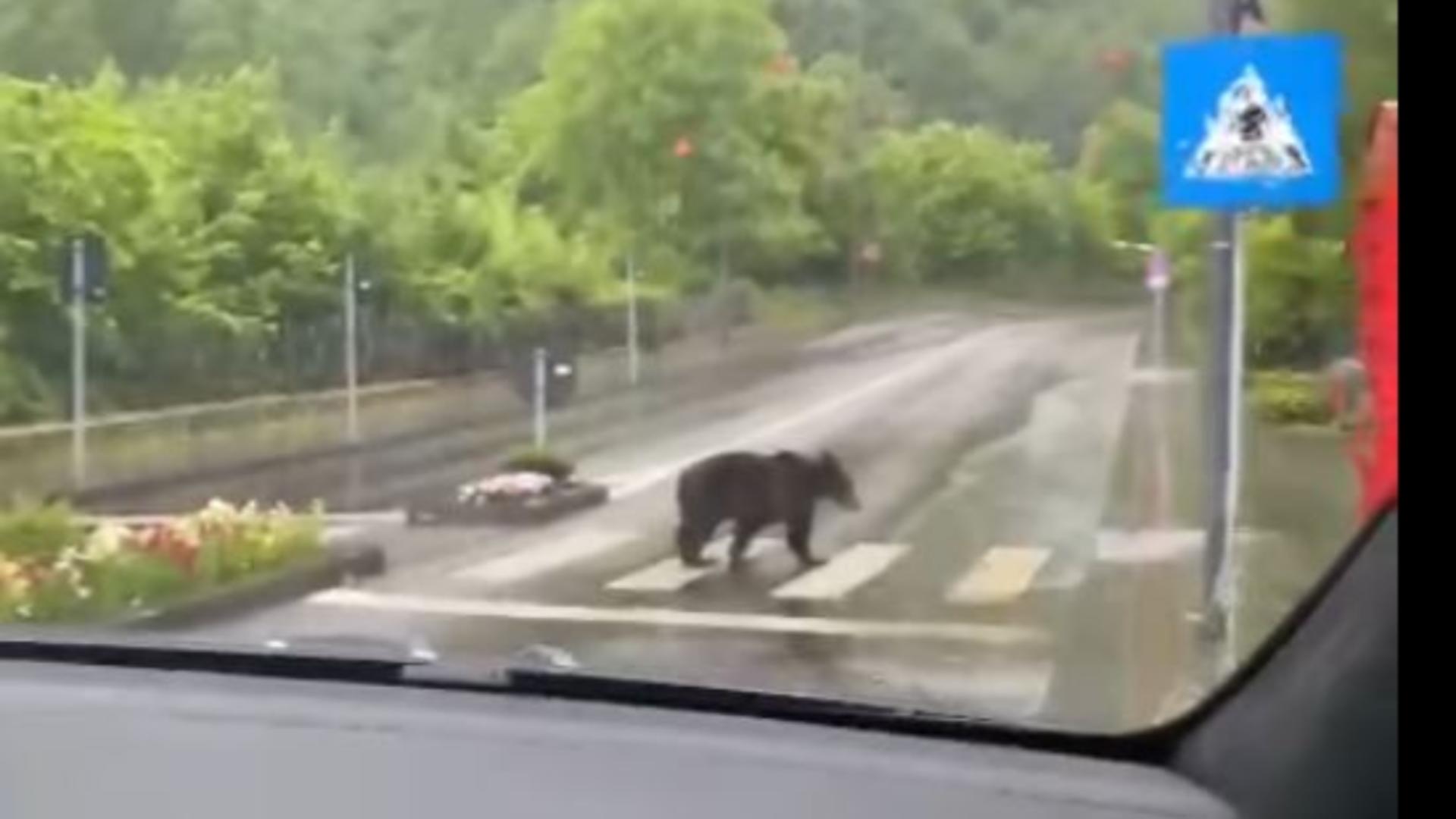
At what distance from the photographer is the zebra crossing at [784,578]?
1.92 meters

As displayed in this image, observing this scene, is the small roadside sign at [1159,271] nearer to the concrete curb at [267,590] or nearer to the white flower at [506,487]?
the white flower at [506,487]

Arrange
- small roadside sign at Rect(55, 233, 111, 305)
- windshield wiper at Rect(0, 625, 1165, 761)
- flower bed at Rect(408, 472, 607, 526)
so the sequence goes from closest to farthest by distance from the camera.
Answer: windshield wiper at Rect(0, 625, 1165, 761) → flower bed at Rect(408, 472, 607, 526) → small roadside sign at Rect(55, 233, 111, 305)

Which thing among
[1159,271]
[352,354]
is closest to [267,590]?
[352,354]

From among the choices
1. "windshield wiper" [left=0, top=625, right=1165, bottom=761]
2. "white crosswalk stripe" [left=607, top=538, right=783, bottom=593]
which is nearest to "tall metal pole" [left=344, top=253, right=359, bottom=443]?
"white crosswalk stripe" [left=607, top=538, right=783, bottom=593]

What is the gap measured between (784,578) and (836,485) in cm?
10

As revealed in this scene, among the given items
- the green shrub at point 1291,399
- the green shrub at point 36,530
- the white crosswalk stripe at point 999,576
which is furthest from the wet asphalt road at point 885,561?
the green shrub at point 36,530

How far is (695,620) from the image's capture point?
1.91 meters

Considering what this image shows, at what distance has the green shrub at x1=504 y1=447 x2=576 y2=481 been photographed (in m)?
2.18

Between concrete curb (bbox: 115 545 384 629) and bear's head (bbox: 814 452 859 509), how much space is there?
1.29ft

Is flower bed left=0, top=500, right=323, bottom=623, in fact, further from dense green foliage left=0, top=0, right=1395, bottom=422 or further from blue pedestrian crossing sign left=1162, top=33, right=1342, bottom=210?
blue pedestrian crossing sign left=1162, top=33, right=1342, bottom=210

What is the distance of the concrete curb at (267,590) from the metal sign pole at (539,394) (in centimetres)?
18

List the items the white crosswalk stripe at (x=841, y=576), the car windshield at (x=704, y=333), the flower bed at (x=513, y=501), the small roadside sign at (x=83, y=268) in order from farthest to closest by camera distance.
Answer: the small roadside sign at (x=83, y=268) < the flower bed at (x=513, y=501) < the white crosswalk stripe at (x=841, y=576) < the car windshield at (x=704, y=333)

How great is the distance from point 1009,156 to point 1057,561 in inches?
12.8
